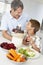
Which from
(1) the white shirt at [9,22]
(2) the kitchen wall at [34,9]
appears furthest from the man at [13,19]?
(2) the kitchen wall at [34,9]

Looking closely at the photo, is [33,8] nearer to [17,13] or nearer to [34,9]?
[34,9]

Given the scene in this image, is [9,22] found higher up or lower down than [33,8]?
lower down

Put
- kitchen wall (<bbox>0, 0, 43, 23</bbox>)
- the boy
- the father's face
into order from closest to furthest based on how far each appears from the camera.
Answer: the boy
the father's face
kitchen wall (<bbox>0, 0, 43, 23</bbox>)

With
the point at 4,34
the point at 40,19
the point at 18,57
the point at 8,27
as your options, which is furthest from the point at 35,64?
the point at 40,19

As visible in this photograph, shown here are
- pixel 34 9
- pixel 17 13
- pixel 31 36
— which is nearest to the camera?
pixel 31 36

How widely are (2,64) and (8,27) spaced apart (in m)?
0.96

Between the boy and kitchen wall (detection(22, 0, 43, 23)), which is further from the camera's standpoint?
kitchen wall (detection(22, 0, 43, 23))

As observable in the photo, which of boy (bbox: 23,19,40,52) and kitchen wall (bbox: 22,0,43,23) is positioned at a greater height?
kitchen wall (bbox: 22,0,43,23)

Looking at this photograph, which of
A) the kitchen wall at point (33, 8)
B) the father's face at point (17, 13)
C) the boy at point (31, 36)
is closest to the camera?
the boy at point (31, 36)

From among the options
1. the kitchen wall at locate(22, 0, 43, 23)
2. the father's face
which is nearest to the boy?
the father's face

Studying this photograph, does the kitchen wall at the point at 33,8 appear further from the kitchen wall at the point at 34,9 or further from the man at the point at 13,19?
the man at the point at 13,19

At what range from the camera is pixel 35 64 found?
3.84 feet

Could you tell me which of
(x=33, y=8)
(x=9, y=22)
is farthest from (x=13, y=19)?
Answer: (x=33, y=8)

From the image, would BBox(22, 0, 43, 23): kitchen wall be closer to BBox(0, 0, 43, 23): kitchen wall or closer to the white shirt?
BBox(0, 0, 43, 23): kitchen wall
